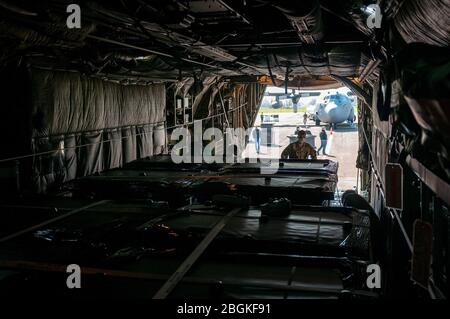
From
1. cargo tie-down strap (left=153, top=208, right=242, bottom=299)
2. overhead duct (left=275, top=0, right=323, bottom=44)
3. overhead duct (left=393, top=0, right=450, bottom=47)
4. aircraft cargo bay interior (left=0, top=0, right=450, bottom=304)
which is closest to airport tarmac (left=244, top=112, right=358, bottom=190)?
aircraft cargo bay interior (left=0, top=0, right=450, bottom=304)

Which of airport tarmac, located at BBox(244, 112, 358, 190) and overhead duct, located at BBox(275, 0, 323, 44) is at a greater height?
overhead duct, located at BBox(275, 0, 323, 44)

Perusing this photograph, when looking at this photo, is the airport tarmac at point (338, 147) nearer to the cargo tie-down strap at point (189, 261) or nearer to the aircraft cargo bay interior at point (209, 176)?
the aircraft cargo bay interior at point (209, 176)

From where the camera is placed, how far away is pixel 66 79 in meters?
7.87

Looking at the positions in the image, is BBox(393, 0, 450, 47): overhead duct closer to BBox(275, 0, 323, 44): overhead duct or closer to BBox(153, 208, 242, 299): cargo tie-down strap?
BBox(275, 0, 323, 44): overhead duct

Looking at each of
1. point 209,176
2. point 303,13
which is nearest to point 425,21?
point 303,13

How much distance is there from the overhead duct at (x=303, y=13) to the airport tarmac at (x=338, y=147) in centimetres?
1257

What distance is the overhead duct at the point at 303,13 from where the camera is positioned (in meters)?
3.42

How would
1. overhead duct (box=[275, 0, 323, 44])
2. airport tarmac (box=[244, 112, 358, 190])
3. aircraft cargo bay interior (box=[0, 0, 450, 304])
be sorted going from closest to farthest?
aircraft cargo bay interior (box=[0, 0, 450, 304]) → overhead duct (box=[275, 0, 323, 44]) → airport tarmac (box=[244, 112, 358, 190])

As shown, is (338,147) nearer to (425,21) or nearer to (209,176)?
(209,176)

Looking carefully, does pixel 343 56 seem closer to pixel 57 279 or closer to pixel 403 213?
pixel 403 213

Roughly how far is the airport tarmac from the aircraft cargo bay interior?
980 centimetres

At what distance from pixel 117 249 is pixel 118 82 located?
685 cm

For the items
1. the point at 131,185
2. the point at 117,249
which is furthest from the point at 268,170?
the point at 117,249

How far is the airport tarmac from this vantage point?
1952 cm
